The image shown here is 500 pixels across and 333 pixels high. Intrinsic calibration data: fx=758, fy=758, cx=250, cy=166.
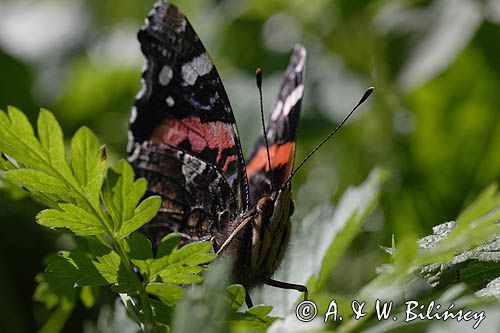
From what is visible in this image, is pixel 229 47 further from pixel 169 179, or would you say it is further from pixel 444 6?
pixel 169 179

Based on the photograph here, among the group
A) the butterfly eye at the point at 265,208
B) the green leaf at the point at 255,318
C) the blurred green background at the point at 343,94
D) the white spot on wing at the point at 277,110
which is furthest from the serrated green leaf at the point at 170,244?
the blurred green background at the point at 343,94

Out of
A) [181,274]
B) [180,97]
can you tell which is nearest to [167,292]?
[181,274]

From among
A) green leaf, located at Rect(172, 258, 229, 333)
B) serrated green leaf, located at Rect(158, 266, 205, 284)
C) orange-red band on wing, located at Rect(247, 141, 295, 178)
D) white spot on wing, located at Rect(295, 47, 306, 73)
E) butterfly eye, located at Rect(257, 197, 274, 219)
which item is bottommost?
green leaf, located at Rect(172, 258, 229, 333)

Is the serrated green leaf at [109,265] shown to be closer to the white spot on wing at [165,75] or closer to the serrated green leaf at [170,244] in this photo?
the serrated green leaf at [170,244]

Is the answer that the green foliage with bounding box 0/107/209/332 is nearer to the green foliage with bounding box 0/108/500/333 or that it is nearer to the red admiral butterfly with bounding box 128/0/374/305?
the green foliage with bounding box 0/108/500/333


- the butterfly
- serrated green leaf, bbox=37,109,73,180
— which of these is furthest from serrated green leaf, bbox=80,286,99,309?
serrated green leaf, bbox=37,109,73,180

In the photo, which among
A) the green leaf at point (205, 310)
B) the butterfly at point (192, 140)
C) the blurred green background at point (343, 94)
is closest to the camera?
the green leaf at point (205, 310)
